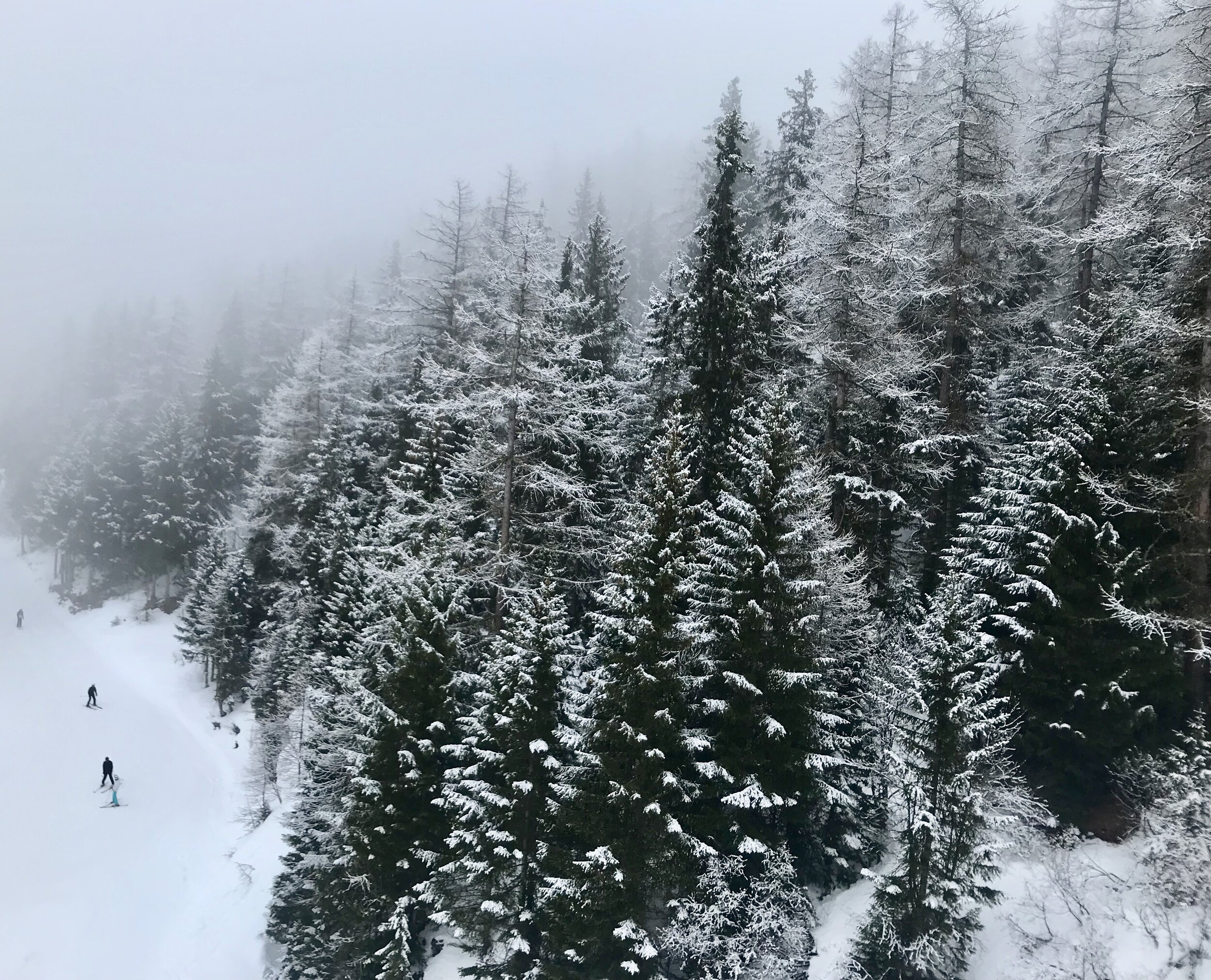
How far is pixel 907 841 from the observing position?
41.9 feet

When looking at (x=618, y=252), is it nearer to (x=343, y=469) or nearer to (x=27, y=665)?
(x=343, y=469)

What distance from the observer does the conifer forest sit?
12820 millimetres

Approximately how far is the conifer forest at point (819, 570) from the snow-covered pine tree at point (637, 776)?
0.26ft

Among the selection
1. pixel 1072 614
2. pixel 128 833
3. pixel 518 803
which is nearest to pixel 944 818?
pixel 1072 614

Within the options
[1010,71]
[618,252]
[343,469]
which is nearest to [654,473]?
[618,252]

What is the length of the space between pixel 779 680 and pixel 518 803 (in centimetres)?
644

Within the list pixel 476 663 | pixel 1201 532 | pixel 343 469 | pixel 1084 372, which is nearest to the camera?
pixel 1201 532

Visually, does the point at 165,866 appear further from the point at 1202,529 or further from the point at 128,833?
the point at 1202,529

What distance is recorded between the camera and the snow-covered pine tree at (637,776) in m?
13.8

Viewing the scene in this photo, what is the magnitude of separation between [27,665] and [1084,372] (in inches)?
2519

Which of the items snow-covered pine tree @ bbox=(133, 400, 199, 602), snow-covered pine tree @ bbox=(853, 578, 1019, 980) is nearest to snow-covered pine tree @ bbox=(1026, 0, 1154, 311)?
snow-covered pine tree @ bbox=(853, 578, 1019, 980)

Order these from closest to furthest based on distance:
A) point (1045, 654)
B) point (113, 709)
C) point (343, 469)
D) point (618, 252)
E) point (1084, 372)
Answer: point (1045, 654), point (1084, 372), point (618, 252), point (343, 469), point (113, 709)

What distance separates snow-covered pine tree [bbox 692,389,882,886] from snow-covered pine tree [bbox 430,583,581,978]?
323 centimetres

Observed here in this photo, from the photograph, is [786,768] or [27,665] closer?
[786,768]
